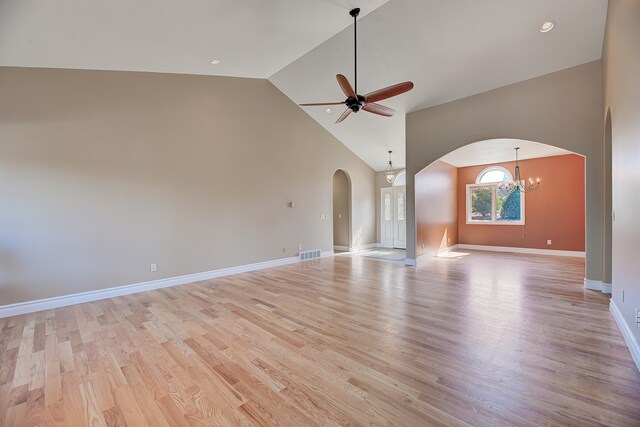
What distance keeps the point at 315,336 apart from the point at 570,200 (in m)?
8.01

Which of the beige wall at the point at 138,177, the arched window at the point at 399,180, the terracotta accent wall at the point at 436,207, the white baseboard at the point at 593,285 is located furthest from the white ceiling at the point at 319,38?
the arched window at the point at 399,180

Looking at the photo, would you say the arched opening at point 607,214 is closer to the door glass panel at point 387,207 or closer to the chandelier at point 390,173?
the chandelier at point 390,173

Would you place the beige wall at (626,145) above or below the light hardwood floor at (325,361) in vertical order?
above

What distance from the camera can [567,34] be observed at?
380 centimetres

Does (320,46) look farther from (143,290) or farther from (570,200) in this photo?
(570,200)

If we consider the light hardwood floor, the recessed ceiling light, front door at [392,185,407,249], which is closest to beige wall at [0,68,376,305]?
the light hardwood floor

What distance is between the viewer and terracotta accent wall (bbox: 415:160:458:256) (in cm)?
673

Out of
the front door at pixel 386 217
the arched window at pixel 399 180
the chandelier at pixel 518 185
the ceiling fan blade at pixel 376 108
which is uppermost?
the ceiling fan blade at pixel 376 108

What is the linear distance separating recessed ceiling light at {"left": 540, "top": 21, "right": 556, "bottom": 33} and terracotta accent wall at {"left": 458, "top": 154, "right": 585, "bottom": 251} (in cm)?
488

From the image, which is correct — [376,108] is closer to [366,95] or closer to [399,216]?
[366,95]

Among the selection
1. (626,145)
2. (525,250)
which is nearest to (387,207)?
(525,250)

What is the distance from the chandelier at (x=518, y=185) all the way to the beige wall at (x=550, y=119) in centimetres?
339

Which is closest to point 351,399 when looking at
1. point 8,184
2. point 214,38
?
point 214,38

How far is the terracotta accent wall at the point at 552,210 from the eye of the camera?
7145 millimetres
